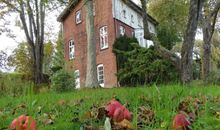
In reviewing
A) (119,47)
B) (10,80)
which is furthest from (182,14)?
(10,80)

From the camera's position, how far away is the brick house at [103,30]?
32.8 m

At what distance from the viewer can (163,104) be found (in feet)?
8.68

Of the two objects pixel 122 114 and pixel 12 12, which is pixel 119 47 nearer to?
pixel 12 12

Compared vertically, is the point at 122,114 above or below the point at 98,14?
below

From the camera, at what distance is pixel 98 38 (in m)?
35.1

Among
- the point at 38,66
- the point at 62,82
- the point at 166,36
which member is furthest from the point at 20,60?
the point at 62,82

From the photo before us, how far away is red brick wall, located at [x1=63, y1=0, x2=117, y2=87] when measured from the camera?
3247 cm

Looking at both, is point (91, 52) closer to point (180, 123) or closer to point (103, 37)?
point (103, 37)

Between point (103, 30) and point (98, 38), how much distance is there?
3.33 ft

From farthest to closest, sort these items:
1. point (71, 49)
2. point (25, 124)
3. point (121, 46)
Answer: point (71, 49) → point (121, 46) → point (25, 124)

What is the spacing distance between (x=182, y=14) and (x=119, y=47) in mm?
11741

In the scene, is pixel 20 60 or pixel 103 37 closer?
pixel 103 37

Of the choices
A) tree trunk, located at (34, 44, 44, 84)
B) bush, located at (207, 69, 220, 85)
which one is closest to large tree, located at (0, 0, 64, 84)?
tree trunk, located at (34, 44, 44, 84)

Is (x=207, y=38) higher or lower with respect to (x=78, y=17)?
lower
